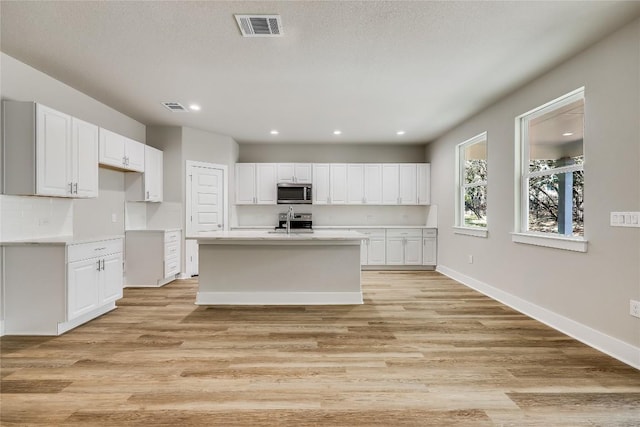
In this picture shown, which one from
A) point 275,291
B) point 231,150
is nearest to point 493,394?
point 275,291

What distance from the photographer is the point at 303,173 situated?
6957mm

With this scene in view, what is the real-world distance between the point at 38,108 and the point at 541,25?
4.40 m

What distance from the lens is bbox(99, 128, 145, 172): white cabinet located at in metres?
4.25

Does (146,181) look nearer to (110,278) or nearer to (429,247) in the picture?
(110,278)

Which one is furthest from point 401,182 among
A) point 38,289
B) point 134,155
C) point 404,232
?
point 38,289

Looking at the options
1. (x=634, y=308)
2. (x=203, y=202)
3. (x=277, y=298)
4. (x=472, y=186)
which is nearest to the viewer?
(x=634, y=308)

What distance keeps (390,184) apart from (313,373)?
516 centimetres

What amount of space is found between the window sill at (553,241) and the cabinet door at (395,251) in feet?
9.02

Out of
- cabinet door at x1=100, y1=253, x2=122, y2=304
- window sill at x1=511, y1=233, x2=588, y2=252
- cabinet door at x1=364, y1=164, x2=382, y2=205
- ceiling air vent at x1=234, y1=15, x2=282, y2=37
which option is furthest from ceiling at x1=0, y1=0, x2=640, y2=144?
cabinet door at x1=364, y1=164, x2=382, y2=205

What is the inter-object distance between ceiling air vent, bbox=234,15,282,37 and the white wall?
2.68 meters

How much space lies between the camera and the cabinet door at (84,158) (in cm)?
368

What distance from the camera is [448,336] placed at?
10.3 feet

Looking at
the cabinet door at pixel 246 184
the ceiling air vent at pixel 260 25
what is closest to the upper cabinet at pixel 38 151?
the ceiling air vent at pixel 260 25

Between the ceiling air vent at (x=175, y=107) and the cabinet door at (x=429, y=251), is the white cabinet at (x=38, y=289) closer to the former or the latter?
the ceiling air vent at (x=175, y=107)
